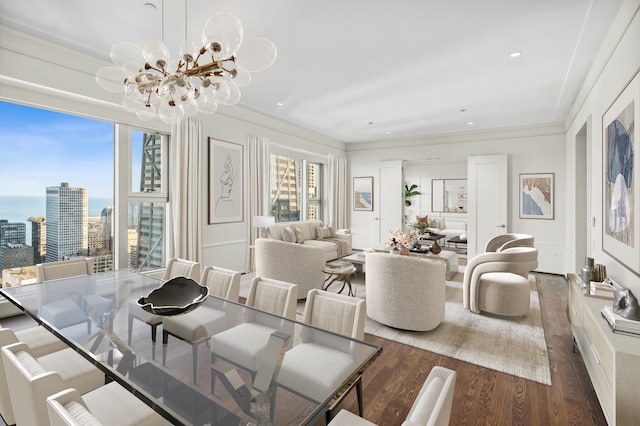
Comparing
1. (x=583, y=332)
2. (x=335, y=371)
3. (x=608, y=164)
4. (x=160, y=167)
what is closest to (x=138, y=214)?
(x=160, y=167)

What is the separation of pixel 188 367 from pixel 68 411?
55 cm

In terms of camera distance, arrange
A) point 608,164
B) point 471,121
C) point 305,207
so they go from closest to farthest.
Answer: point 608,164, point 471,121, point 305,207

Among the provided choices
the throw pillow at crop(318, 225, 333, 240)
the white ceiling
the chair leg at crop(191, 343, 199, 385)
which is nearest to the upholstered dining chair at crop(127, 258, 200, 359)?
the chair leg at crop(191, 343, 199, 385)

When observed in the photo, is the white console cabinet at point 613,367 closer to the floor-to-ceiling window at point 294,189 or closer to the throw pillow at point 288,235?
the throw pillow at point 288,235

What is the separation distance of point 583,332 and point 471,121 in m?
4.74

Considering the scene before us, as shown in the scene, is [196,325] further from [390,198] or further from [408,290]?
[390,198]

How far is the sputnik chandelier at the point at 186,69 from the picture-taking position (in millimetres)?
1724

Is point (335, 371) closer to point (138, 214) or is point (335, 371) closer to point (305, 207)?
point (138, 214)

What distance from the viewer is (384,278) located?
10.4ft

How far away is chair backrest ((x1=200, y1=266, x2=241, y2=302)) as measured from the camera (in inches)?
96.4

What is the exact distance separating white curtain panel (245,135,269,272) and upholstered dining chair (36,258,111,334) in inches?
113

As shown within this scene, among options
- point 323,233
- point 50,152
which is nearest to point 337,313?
point 50,152

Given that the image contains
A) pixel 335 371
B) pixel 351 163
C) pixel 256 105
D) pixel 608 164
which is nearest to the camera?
pixel 335 371

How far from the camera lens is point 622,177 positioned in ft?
7.64
